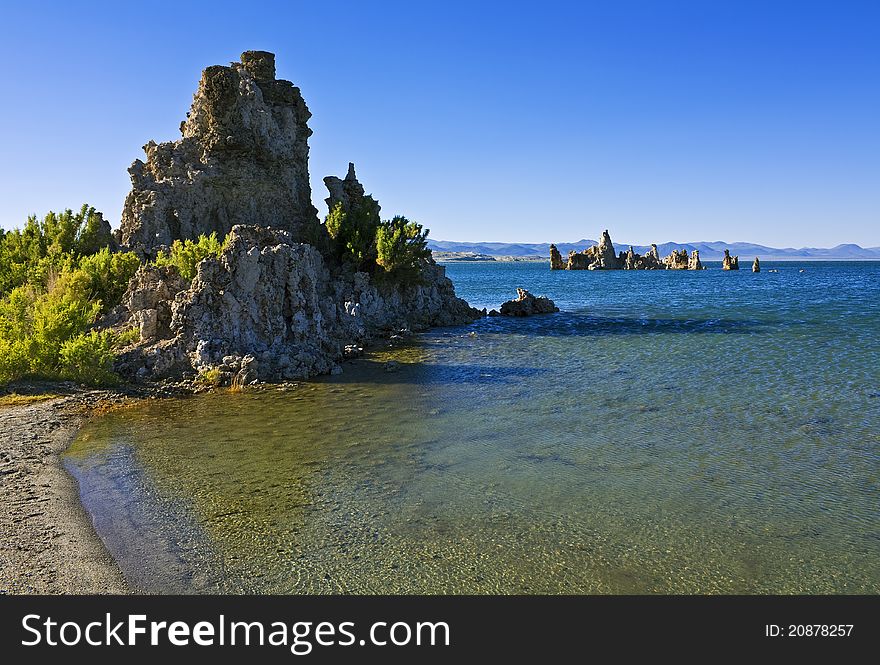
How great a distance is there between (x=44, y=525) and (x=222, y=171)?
32034 mm

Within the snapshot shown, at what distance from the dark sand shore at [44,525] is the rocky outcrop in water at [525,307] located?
39.2 m

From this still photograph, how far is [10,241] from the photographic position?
3619cm

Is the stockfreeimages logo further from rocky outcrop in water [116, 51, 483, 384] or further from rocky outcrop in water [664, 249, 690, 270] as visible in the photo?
rocky outcrop in water [664, 249, 690, 270]

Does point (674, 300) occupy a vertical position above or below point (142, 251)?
below

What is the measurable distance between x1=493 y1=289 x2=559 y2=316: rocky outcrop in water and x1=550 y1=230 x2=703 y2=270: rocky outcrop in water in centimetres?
13571

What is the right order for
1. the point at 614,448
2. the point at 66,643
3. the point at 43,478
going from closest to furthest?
the point at 66,643
the point at 43,478
the point at 614,448

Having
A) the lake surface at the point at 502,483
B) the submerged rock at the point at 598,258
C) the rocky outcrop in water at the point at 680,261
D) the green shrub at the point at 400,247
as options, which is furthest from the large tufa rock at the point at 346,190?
the rocky outcrop in water at the point at 680,261

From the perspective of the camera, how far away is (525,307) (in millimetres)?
52188

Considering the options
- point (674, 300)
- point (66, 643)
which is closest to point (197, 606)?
point (66, 643)

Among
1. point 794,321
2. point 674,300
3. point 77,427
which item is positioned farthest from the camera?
point 674,300

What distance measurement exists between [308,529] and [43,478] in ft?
20.8

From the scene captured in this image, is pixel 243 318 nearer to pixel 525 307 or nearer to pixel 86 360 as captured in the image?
pixel 86 360

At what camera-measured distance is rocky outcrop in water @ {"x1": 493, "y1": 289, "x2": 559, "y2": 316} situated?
52.0 metres

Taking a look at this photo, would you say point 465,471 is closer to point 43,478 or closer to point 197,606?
point 197,606
